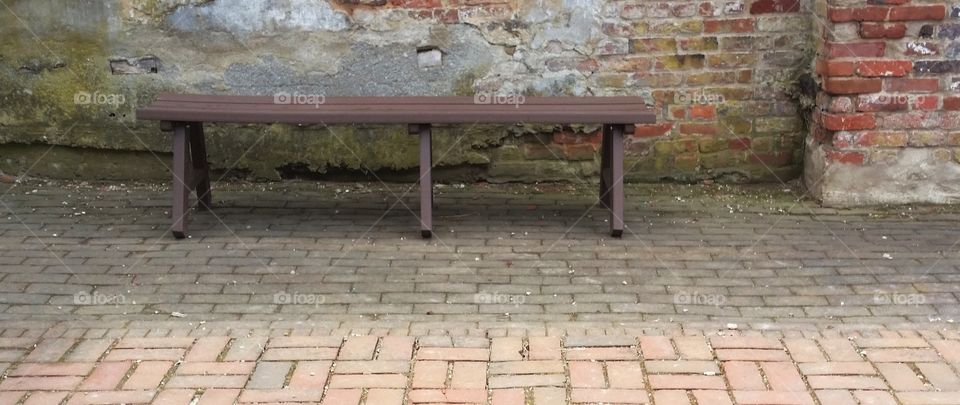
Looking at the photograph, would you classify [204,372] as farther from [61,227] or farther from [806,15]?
[806,15]

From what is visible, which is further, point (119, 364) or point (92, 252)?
point (92, 252)

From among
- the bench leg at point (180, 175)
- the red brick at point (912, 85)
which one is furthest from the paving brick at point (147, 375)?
the red brick at point (912, 85)

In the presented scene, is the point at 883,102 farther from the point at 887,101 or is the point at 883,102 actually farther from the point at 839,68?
the point at 839,68

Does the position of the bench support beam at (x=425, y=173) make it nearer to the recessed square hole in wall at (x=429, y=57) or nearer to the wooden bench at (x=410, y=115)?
the wooden bench at (x=410, y=115)

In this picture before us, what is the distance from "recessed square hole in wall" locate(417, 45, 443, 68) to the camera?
5387mm

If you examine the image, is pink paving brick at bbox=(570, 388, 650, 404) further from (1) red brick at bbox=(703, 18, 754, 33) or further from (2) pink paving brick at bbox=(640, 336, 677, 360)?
(1) red brick at bbox=(703, 18, 754, 33)

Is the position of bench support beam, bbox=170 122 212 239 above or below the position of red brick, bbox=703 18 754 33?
below

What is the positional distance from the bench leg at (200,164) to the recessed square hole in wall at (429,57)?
3.85 feet

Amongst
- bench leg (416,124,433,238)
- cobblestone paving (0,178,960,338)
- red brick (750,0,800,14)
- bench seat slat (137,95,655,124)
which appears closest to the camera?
cobblestone paving (0,178,960,338)

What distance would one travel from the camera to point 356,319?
377cm

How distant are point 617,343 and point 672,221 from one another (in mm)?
1620

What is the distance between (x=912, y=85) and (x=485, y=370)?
2.88m

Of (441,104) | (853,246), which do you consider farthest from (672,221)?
(441,104)

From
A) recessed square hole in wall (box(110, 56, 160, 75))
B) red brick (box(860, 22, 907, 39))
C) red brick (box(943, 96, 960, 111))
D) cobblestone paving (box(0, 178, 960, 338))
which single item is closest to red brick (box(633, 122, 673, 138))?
cobblestone paving (box(0, 178, 960, 338))
